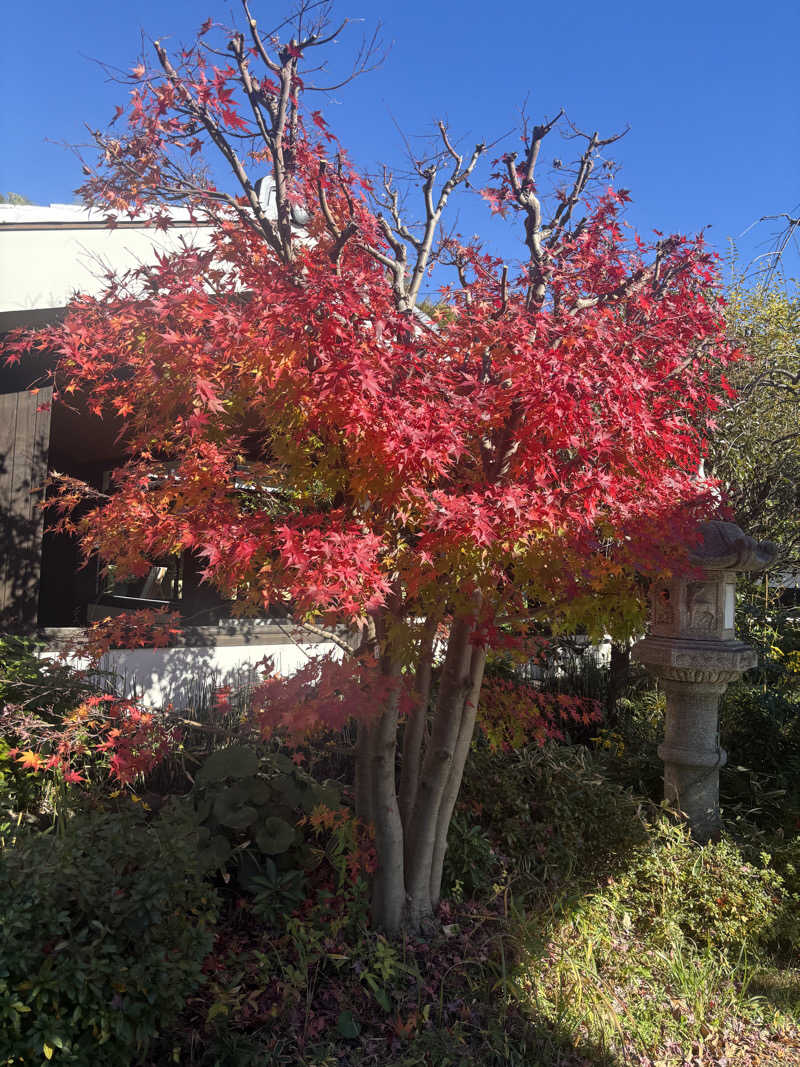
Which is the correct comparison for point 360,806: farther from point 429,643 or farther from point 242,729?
point 242,729

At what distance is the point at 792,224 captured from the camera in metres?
5.36

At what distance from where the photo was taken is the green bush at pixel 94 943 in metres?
2.56

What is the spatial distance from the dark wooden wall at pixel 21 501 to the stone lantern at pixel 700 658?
16.1 feet

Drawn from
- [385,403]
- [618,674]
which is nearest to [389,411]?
[385,403]

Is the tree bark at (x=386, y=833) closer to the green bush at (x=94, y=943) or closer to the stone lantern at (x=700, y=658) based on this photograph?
the green bush at (x=94, y=943)

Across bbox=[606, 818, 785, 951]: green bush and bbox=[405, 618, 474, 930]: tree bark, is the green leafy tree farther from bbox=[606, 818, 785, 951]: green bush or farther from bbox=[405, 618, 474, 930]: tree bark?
bbox=[405, 618, 474, 930]: tree bark

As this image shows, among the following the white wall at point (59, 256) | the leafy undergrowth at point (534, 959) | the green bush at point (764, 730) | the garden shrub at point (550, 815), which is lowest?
the leafy undergrowth at point (534, 959)

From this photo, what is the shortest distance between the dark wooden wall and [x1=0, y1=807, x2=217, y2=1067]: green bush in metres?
3.61

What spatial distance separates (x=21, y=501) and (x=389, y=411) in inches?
194

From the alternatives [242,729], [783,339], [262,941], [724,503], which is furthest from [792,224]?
[262,941]

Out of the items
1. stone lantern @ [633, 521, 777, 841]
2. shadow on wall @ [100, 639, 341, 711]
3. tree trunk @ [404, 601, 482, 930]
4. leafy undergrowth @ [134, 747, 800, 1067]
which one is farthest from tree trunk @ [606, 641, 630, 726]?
tree trunk @ [404, 601, 482, 930]

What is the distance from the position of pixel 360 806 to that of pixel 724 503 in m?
2.64

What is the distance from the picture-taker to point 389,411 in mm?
2775

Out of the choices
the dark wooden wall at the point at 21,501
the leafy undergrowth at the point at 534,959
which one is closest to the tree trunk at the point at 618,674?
the leafy undergrowth at the point at 534,959
